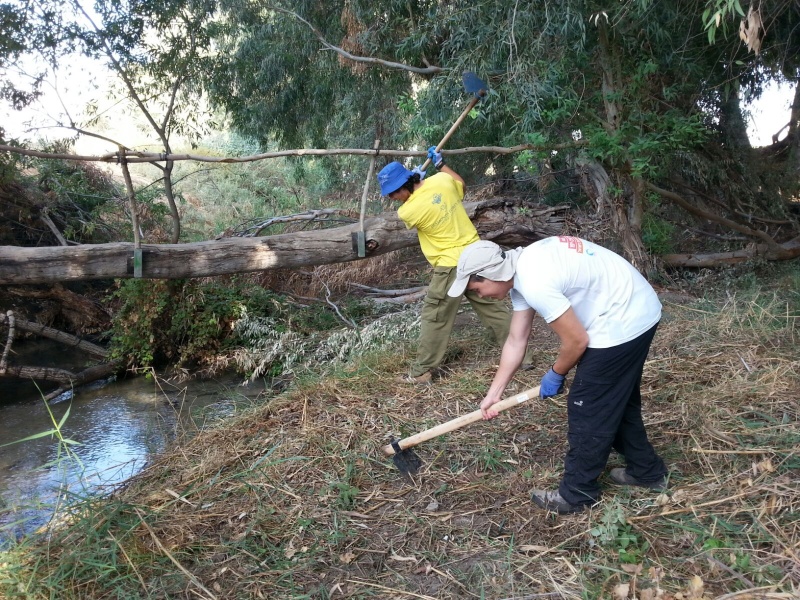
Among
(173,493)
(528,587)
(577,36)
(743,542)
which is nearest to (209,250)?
(173,493)

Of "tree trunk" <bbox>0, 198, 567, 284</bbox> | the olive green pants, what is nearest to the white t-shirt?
the olive green pants

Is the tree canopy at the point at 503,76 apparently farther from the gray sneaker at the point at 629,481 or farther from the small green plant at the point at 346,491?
the small green plant at the point at 346,491

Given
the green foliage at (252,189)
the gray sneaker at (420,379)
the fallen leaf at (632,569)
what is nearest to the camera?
the fallen leaf at (632,569)

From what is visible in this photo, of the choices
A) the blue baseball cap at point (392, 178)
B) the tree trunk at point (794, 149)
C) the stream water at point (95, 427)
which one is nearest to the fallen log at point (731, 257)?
the tree trunk at point (794, 149)

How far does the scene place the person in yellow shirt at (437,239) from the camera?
480cm

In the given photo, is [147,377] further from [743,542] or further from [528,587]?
[743,542]

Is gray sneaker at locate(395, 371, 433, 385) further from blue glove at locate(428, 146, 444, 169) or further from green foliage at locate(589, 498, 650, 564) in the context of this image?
green foliage at locate(589, 498, 650, 564)

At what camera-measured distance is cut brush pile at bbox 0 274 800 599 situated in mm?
2738

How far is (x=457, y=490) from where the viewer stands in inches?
140

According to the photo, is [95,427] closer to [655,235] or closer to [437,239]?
[437,239]

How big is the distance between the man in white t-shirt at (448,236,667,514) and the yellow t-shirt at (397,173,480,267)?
1789 mm

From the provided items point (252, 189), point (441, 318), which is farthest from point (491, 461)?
point (252, 189)

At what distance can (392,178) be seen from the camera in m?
4.80

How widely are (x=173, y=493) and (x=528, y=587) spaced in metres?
2.02
